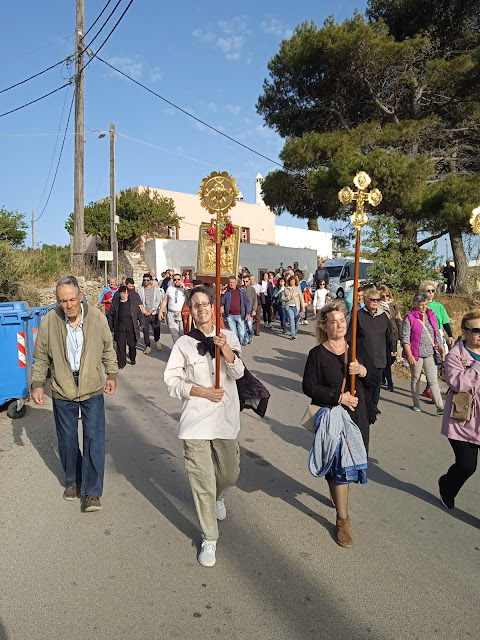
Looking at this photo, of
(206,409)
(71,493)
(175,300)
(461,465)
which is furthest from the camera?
(175,300)

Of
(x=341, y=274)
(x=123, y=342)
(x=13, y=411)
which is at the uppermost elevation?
(x=341, y=274)

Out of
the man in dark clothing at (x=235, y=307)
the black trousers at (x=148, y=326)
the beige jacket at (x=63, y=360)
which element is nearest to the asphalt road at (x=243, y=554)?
the beige jacket at (x=63, y=360)

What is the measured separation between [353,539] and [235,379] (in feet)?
4.73

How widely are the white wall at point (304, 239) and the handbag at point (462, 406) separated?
4086cm

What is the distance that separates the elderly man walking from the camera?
4145 millimetres

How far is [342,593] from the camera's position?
3.08m

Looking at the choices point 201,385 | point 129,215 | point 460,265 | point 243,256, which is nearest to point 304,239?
point 243,256

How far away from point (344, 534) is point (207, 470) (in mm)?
1095

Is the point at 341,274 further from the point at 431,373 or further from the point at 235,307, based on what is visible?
the point at 431,373

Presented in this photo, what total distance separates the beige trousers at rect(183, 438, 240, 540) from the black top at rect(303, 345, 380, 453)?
2.26 ft

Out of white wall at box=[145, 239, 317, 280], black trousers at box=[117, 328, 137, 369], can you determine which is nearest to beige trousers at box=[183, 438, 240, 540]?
black trousers at box=[117, 328, 137, 369]

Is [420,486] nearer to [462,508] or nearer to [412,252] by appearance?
[462,508]

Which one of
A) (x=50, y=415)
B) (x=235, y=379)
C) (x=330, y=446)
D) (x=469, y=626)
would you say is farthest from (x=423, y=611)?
(x=50, y=415)

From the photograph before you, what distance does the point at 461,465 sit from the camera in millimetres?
4086
